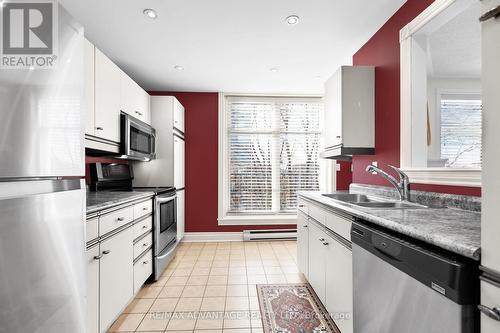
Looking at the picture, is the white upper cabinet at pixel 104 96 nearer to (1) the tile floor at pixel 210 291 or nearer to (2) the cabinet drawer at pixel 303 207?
(1) the tile floor at pixel 210 291

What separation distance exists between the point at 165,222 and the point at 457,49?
10.8 feet

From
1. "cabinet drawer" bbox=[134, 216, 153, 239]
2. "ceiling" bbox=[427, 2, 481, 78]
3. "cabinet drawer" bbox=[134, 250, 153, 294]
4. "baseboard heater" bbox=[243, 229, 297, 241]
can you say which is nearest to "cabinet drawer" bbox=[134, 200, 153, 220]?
"cabinet drawer" bbox=[134, 216, 153, 239]

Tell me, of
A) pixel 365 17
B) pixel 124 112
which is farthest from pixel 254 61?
pixel 124 112

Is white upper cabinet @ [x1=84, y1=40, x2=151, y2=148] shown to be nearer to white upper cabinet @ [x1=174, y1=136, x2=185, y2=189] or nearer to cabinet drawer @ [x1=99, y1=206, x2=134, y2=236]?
cabinet drawer @ [x1=99, y1=206, x2=134, y2=236]

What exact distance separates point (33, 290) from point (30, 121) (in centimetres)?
59

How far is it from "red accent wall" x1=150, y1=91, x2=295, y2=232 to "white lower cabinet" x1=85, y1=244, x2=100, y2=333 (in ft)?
8.12

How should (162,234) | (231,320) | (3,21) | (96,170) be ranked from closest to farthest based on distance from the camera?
(3,21), (231,320), (96,170), (162,234)

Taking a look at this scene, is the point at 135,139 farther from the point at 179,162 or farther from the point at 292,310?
the point at 292,310

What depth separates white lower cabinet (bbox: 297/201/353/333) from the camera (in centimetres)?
150

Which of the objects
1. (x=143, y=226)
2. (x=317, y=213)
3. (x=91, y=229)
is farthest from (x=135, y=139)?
(x=317, y=213)

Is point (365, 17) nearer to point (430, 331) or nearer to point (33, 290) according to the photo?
point (430, 331)

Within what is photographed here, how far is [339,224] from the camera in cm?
161

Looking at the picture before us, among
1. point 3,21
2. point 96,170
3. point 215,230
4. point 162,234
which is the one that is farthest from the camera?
point 215,230

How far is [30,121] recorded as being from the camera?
843 millimetres
